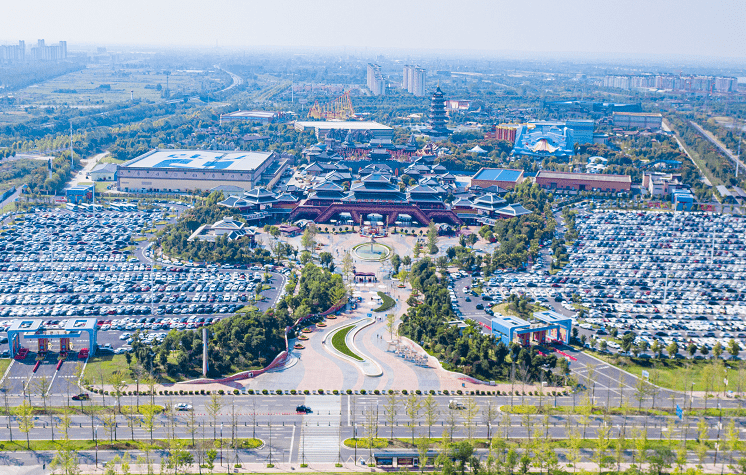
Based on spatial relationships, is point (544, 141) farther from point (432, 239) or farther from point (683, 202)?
point (432, 239)

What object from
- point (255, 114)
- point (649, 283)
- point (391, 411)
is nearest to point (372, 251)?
point (649, 283)

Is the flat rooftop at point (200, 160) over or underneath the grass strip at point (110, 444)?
over

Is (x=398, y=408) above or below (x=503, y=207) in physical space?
below

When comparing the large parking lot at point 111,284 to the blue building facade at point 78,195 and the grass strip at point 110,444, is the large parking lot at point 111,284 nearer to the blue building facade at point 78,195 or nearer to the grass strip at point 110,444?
the grass strip at point 110,444

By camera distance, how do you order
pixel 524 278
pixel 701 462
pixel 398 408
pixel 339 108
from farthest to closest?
pixel 339 108
pixel 524 278
pixel 398 408
pixel 701 462

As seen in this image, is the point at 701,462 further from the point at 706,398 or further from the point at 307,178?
the point at 307,178

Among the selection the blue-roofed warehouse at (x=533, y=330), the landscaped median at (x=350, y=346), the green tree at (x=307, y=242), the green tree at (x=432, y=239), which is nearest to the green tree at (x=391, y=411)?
the landscaped median at (x=350, y=346)

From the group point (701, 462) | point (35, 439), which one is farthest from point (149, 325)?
point (701, 462)
